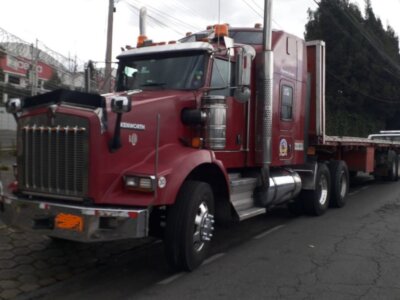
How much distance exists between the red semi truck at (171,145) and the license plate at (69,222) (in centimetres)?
1

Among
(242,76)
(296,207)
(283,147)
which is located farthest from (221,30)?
(296,207)

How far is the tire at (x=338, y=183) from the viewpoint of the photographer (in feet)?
36.8

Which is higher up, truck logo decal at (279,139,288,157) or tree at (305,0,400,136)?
tree at (305,0,400,136)

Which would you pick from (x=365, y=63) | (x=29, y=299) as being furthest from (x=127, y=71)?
(x=365, y=63)

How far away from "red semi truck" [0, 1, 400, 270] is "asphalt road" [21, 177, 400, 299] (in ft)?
1.45

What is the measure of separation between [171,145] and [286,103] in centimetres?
357

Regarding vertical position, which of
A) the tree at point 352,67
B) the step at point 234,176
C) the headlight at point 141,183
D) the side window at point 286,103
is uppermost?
the tree at point 352,67

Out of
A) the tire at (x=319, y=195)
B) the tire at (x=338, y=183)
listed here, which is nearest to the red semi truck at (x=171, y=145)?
the tire at (x=319, y=195)

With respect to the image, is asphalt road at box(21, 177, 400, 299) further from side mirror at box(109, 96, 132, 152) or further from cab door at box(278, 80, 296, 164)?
Result: side mirror at box(109, 96, 132, 152)

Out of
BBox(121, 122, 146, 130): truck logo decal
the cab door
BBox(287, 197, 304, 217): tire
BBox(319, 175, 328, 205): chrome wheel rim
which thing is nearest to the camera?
BBox(121, 122, 146, 130): truck logo decal

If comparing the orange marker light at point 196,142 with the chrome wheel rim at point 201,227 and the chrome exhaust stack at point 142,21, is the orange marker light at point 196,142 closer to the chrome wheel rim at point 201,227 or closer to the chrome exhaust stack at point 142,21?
the chrome wheel rim at point 201,227

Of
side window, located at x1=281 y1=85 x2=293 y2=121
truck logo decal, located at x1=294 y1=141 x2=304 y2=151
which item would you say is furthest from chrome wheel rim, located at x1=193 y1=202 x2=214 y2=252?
truck logo decal, located at x1=294 y1=141 x2=304 y2=151

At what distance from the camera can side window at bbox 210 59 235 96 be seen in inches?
277

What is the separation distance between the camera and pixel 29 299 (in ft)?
17.4
